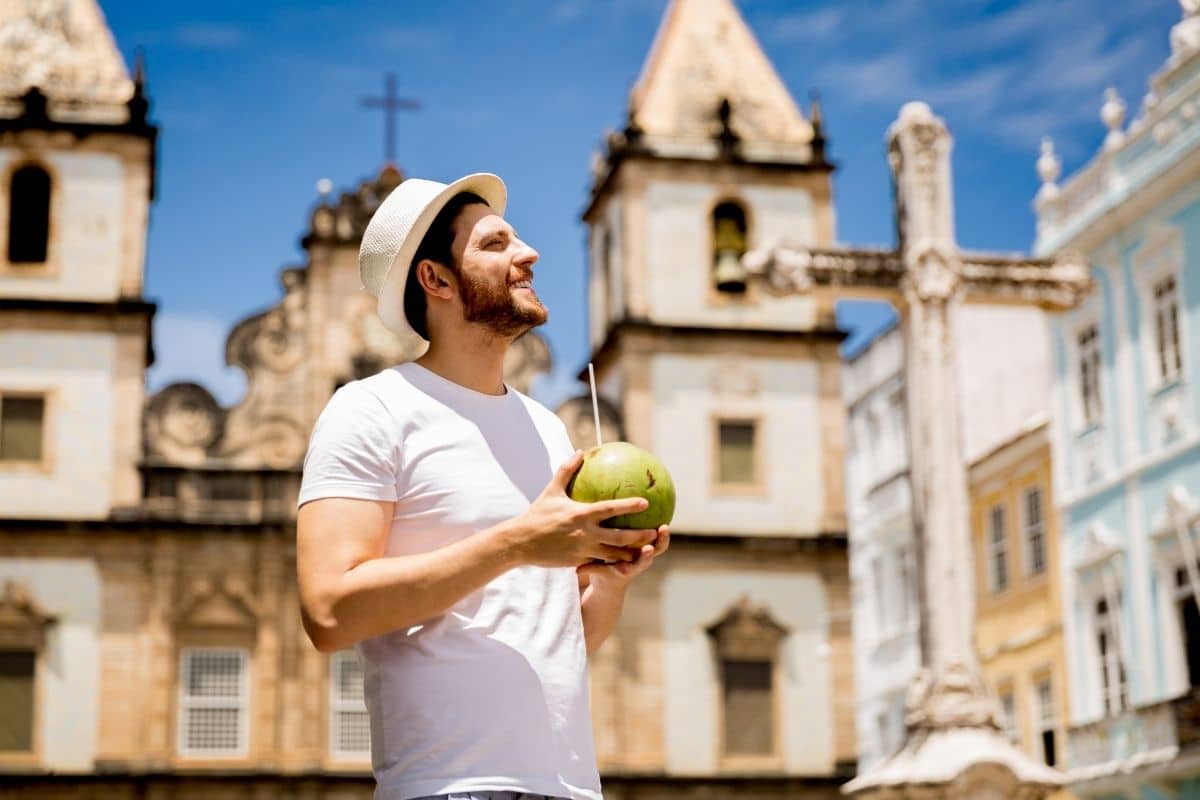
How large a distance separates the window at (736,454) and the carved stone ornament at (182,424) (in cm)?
717

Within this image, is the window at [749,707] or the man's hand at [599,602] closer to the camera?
the man's hand at [599,602]

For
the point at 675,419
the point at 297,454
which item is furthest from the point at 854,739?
the point at 297,454

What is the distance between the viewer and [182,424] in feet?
86.6

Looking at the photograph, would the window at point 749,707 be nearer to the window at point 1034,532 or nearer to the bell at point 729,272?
the window at point 1034,532

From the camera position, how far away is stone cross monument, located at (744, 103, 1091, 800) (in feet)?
41.1

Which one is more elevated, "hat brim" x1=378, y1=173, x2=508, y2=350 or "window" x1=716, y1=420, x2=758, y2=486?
"window" x1=716, y1=420, x2=758, y2=486

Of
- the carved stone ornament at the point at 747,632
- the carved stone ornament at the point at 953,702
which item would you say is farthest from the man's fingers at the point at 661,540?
the carved stone ornament at the point at 747,632

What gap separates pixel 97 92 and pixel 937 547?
17.8 meters

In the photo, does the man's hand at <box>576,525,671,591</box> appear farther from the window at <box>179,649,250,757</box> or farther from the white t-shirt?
the window at <box>179,649,250,757</box>

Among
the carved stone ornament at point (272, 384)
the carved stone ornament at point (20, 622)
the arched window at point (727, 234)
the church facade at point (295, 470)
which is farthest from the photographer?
the arched window at point (727, 234)

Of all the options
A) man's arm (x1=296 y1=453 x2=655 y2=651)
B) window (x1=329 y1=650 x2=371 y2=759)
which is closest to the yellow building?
window (x1=329 y1=650 x2=371 y2=759)

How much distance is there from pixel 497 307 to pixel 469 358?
0.12 meters

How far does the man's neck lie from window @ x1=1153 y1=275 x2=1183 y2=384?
21324 mm

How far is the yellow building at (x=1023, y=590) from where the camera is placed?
27578 millimetres
